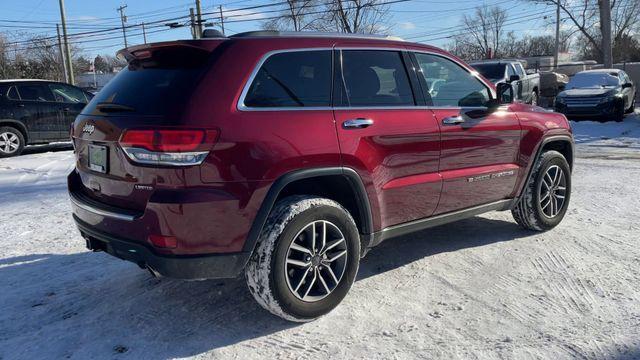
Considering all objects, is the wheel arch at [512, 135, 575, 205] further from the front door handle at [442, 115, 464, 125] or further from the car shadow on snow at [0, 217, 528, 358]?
the front door handle at [442, 115, 464, 125]

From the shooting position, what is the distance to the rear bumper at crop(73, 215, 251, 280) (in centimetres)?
291

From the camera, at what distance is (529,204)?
4.95 metres

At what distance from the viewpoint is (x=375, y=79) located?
379cm

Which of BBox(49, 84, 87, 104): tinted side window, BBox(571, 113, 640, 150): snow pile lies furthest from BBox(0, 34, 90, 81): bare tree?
BBox(571, 113, 640, 150): snow pile

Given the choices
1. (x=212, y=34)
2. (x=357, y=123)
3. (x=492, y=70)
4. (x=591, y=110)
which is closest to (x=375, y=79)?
(x=357, y=123)

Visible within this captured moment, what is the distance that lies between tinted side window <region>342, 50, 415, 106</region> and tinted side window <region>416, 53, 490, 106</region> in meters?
0.25

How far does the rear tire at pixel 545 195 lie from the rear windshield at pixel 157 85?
10.8ft

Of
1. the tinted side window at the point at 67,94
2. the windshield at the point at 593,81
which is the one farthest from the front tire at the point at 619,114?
the tinted side window at the point at 67,94

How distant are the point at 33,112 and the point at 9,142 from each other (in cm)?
82

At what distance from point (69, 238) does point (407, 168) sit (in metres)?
3.42

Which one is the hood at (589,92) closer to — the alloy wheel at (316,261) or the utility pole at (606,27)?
the utility pole at (606,27)

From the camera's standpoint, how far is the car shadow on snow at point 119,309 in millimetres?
3098

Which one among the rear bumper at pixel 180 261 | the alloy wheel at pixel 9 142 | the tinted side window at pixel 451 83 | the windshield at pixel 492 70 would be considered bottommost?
the rear bumper at pixel 180 261

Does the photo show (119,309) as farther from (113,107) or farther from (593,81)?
(593,81)
